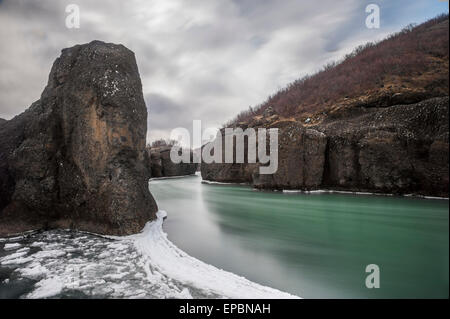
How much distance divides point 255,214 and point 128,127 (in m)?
4.64

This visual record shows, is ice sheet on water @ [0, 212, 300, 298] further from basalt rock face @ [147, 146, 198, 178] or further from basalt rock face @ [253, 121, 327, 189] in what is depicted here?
basalt rock face @ [147, 146, 198, 178]

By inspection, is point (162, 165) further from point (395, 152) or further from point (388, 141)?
point (395, 152)

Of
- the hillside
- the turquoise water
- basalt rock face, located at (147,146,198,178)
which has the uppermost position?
the hillside

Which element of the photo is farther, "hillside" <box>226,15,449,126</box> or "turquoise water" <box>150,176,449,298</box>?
"hillside" <box>226,15,449,126</box>

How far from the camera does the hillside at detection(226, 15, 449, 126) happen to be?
10541 millimetres

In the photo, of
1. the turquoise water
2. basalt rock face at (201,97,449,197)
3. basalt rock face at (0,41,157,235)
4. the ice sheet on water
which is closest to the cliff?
basalt rock face at (201,97,449,197)

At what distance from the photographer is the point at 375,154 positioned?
35.4 feet

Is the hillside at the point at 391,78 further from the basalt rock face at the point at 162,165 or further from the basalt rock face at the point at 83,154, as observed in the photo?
the basalt rock face at the point at 162,165

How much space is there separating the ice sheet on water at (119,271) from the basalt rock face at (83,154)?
33.9 inches

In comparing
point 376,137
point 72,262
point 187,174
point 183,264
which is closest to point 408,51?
point 376,137

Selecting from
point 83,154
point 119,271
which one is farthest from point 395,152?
point 83,154

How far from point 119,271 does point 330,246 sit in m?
3.70

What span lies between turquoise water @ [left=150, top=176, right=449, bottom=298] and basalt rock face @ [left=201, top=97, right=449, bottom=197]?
1711mm
